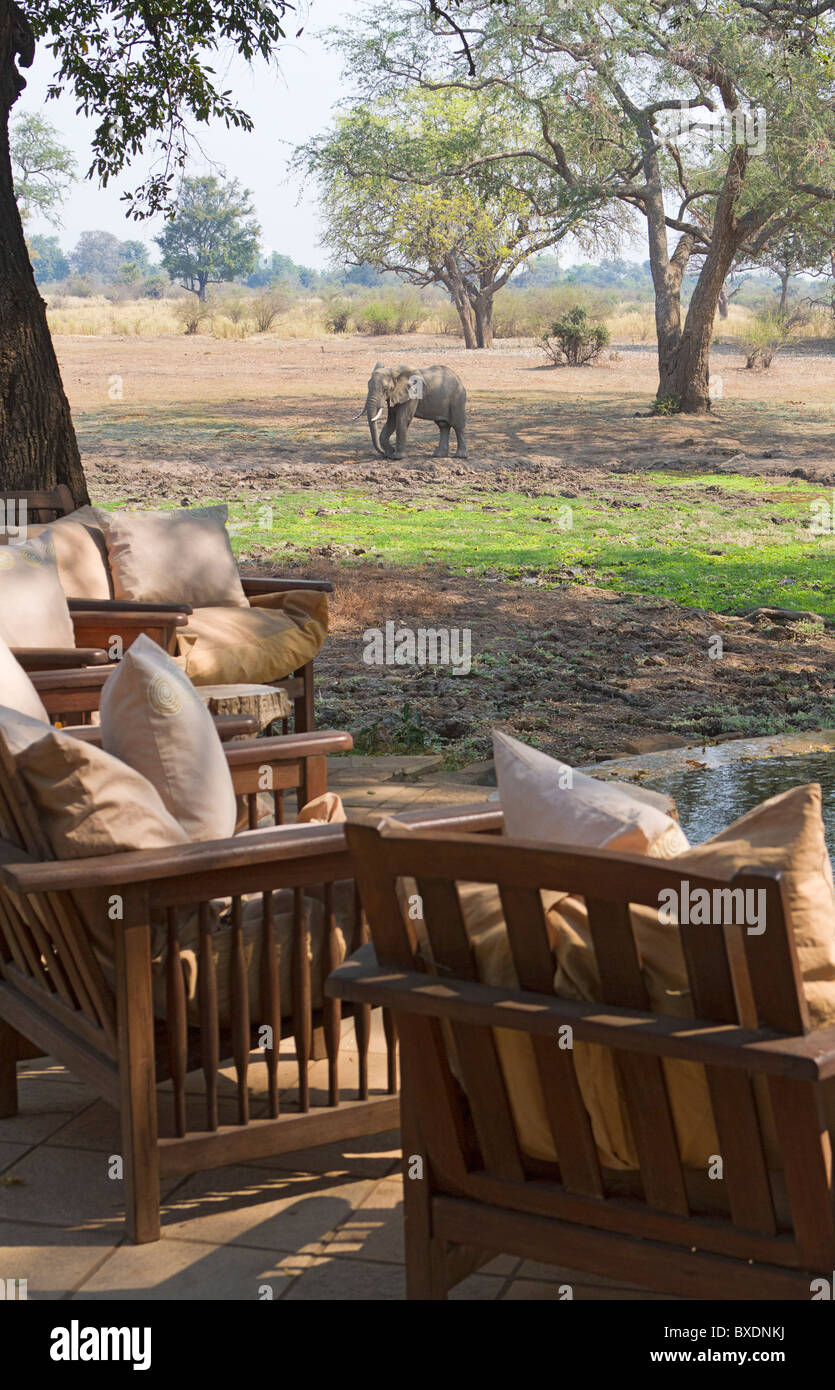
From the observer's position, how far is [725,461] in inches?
671

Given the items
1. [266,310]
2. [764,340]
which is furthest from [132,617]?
[266,310]

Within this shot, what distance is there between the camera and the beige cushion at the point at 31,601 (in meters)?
4.53

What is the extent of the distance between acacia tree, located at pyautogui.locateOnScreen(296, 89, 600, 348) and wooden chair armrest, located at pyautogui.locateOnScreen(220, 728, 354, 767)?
2904cm

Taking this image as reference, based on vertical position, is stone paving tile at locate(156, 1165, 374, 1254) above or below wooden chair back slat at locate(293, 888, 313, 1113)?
below

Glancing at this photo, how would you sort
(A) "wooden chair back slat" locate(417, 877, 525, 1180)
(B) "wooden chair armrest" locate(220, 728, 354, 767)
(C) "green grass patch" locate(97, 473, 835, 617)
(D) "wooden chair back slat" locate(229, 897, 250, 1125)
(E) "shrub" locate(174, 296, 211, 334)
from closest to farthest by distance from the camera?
(A) "wooden chair back slat" locate(417, 877, 525, 1180) → (D) "wooden chair back slat" locate(229, 897, 250, 1125) → (B) "wooden chair armrest" locate(220, 728, 354, 767) → (C) "green grass patch" locate(97, 473, 835, 617) → (E) "shrub" locate(174, 296, 211, 334)

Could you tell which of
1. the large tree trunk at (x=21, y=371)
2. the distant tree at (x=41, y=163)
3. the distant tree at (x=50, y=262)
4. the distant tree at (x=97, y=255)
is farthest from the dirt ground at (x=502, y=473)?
the distant tree at (x=97, y=255)

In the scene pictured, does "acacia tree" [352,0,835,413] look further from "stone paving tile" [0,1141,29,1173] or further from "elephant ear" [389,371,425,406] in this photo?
"stone paving tile" [0,1141,29,1173]

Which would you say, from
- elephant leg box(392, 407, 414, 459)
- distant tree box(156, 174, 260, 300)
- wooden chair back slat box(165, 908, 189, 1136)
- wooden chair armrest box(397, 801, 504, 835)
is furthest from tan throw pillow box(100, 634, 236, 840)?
distant tree box(156, 174, 260, 300)

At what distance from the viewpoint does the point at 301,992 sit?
257 cm

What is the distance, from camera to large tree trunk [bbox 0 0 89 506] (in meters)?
7.08

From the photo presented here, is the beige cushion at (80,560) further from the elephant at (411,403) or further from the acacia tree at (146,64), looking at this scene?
the elephant at (411,403)

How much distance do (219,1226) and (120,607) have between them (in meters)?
2.82

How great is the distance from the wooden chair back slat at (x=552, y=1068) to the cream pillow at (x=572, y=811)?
12cm
